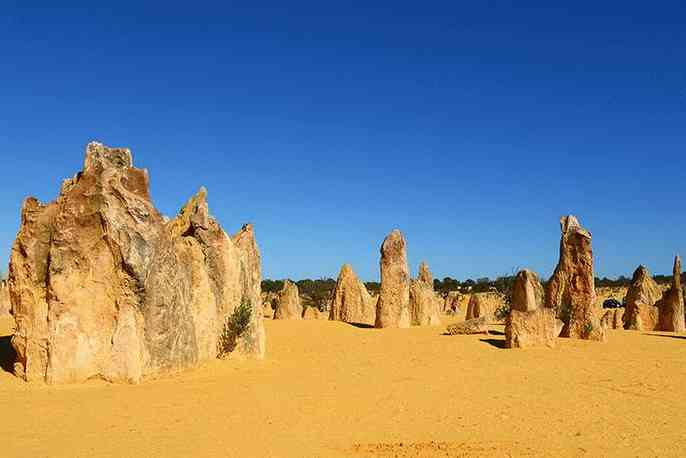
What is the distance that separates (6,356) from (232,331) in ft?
15.0

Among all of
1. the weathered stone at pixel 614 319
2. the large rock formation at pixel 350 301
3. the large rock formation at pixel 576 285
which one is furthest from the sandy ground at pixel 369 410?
the weathered stone at pixel 614 319

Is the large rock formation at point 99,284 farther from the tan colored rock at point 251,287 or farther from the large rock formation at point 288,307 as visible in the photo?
the large rock formation at point 288,307

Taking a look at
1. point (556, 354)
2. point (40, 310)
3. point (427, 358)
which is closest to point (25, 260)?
point (40, 310)

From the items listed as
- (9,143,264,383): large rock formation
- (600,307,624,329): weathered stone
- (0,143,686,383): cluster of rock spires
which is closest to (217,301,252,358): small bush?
(0,143,686,383): cluster of rock spires

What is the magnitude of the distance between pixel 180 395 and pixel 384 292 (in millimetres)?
12663

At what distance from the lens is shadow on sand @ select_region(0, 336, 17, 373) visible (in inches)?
447

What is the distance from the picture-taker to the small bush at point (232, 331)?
12953mm

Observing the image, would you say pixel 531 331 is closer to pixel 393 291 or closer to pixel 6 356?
pixel 393 291

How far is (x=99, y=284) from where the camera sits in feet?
Result: 34.7

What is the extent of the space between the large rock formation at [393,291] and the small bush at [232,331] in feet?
29.4

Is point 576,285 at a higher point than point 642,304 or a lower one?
higher

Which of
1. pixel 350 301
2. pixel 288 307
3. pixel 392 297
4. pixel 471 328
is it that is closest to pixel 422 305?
pixel 350 301

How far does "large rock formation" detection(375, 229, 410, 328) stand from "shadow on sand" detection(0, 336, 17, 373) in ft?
38.3

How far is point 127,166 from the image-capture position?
11312 millimetres
